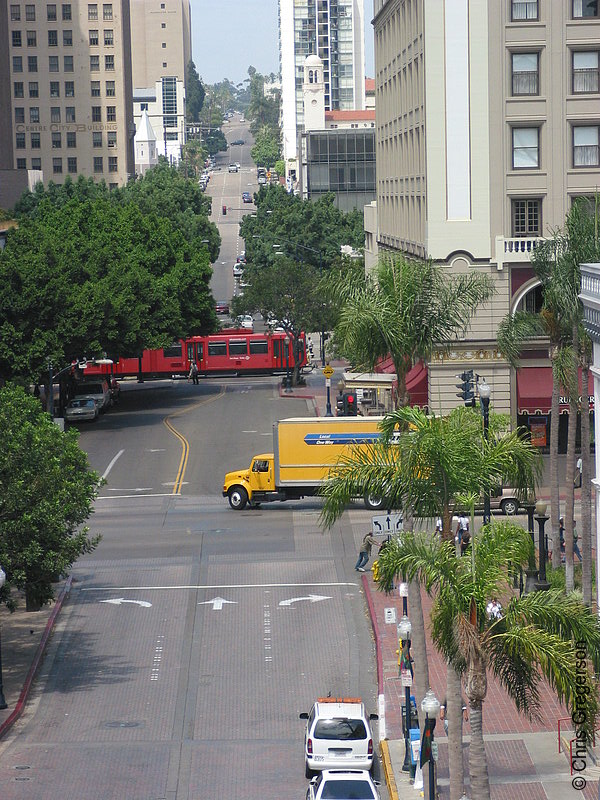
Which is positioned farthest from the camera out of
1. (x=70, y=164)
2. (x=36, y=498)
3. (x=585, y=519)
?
(x=70, y=164)

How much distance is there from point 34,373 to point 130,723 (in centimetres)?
3971

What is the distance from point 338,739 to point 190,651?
9.57 metres

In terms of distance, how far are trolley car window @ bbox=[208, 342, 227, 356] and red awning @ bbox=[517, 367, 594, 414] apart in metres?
39.2

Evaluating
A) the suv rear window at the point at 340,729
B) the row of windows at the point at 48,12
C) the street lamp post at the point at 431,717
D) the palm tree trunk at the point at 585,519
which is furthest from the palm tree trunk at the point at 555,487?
the row of windows at the point at 48,12

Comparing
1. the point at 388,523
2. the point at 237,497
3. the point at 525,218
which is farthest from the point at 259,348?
the point at 388,523

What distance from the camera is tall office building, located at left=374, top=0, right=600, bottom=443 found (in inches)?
2238

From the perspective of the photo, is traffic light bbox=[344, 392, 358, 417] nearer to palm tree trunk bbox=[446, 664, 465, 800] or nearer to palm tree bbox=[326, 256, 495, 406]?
palm tree bbox=[326, 256, 495, 406]

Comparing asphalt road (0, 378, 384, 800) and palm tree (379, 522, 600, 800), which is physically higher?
palm tree (379, 522, 600, 800)

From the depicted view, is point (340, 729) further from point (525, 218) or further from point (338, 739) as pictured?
point (525, 218)

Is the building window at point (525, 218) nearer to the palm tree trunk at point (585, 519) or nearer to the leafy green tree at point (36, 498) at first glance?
the palm tree trunk at point (585, 519)

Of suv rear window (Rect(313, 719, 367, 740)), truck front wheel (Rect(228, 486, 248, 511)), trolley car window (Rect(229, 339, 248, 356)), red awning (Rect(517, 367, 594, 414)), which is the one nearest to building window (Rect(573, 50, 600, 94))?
red awning (Rect(517, 367, 594, 414))

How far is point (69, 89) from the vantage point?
516 feet

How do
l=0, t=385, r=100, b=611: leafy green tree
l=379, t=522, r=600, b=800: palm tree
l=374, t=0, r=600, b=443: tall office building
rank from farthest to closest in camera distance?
l=374, t=0, r=600, b=443: tall office building, l=0, t=385, r=100, b=611: leafy green tree, l=379, t=522, r=600, b=800: palm tree

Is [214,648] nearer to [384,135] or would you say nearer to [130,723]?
[130,723]
